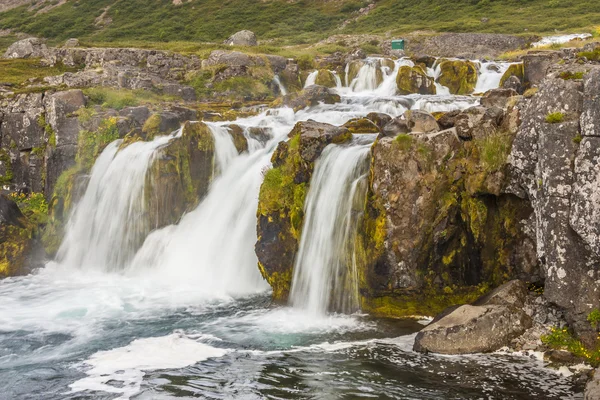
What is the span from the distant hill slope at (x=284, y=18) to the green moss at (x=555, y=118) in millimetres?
54864

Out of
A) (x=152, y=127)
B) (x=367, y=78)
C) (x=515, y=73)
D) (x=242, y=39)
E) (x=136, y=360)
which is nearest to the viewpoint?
(x=136, y=360)

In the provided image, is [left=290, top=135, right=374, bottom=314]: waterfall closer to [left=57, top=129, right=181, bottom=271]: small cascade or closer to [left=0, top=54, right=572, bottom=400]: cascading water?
[left=0, top=54, right=572, bottom=400]: cascading water

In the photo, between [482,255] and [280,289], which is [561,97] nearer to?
[482,255]

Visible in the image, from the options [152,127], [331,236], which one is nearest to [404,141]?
[331,236]

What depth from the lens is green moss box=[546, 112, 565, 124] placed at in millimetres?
12883

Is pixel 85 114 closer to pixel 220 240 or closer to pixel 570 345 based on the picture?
pixel 220 240

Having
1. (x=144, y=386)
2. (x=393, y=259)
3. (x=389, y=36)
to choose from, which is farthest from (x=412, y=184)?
(x=389, y=36)

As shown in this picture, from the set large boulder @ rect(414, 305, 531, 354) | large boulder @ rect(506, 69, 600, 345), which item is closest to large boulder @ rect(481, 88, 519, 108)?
large boulder @ rect(506, 69, 600, 345)

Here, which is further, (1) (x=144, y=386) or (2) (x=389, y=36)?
(2) (x=389, y=36)

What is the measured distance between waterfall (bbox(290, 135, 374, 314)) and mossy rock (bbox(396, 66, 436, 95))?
58.6 feet

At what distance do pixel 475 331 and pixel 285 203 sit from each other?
7309 mm

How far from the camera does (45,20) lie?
102750mm

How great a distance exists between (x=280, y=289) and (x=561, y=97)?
9464 mm

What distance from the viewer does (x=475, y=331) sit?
13148 mm
